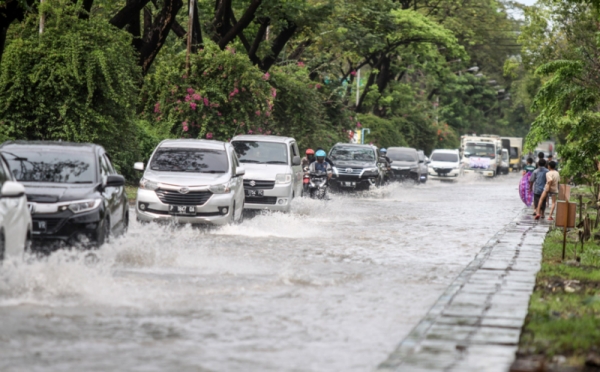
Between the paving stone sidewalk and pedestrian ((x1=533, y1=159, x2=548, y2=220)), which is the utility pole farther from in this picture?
the paving stone sidewalk

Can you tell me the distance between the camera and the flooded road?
8375 mm

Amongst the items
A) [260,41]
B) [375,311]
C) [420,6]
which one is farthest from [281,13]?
[375,311]

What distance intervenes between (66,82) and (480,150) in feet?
154

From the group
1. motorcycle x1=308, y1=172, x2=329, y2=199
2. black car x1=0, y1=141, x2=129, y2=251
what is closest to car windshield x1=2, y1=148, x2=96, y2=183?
black car x1=0, y1=141, x2=129, y2=251

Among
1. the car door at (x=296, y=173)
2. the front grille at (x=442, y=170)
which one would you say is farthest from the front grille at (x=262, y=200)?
the front grille at (x=442, y=170)

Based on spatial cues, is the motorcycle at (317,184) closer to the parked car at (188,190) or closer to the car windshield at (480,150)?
the parked car at (188,190)

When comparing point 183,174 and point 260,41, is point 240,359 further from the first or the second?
point 260,41

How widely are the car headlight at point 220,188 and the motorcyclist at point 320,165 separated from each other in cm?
1039

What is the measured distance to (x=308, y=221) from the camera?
24250 mm

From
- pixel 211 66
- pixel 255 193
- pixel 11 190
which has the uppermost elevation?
pixel 211 66

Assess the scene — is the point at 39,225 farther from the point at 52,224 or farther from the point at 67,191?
the point at 67,191

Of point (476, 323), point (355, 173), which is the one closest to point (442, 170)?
point (355, 173)

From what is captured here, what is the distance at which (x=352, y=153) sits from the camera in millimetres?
40719

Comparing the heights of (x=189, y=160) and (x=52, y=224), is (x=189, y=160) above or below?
above
